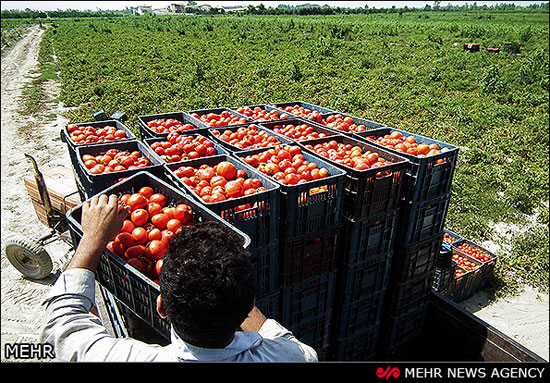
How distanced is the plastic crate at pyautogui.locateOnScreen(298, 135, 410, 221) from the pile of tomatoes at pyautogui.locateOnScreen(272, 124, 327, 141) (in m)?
1.38

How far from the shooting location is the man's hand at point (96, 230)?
190 centimetres

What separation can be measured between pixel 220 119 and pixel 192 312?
16.9 ft

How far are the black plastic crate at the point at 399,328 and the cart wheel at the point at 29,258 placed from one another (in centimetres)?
533

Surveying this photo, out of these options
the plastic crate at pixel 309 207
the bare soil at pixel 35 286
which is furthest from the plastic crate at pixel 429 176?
the bare soil at pixel 35 286

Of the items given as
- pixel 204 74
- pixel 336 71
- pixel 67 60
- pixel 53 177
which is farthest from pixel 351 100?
pixel 67 60

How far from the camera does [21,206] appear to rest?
841 centimetres

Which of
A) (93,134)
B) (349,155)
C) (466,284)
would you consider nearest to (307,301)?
(349,155)

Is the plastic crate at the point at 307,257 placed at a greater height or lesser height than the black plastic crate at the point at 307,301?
greater

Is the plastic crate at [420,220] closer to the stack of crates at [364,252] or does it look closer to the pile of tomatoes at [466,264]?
the stack of crates at [364,252]

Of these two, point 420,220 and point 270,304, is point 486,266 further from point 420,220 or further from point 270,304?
point 270,304

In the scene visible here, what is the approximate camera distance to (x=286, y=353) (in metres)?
1.67

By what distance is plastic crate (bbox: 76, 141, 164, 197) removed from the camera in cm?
353

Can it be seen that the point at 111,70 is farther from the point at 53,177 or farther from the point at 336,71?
the point at 53,177

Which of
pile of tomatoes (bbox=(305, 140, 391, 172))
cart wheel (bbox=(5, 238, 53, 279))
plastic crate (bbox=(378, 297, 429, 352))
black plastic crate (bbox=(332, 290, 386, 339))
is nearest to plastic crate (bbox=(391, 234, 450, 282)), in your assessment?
black plastic crate (bbox=(332, 290, 386, 339))
